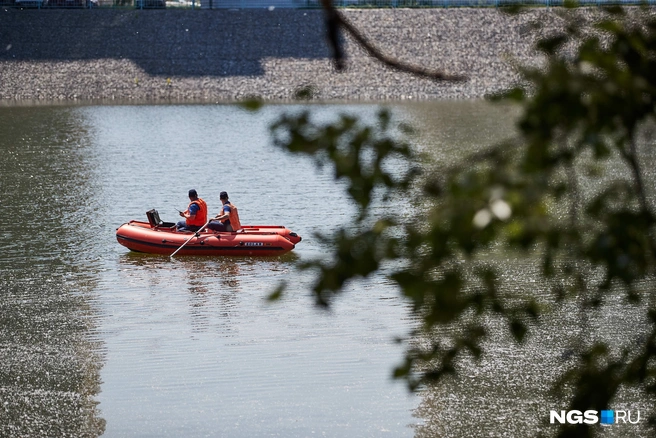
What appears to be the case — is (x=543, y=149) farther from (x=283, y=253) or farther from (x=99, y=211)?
(x=99, y=211)

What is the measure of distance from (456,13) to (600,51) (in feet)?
156

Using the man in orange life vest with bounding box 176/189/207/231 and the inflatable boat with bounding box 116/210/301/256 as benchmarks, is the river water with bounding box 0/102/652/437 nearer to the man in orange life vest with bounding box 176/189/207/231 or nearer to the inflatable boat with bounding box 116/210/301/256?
the inflatable boat with bounding box 116/210/301/256

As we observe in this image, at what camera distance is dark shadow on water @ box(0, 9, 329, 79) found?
150ft

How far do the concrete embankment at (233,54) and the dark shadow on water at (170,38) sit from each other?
5 centimetres

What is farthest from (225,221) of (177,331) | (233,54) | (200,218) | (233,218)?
(233,54)

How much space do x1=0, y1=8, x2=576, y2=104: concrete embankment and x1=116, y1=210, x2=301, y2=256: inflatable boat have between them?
2553 cm

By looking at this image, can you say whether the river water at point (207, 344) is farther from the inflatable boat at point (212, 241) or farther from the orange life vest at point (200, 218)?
the orange life vest at point (200, 218)

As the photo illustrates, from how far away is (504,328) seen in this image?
11.9m

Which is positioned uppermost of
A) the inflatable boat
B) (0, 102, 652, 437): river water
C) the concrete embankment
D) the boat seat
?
the concrete embankment

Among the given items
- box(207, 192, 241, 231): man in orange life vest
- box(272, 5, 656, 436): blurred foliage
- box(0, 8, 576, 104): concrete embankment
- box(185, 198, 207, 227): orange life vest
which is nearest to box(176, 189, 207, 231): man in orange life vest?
box(185, 198, 207, 227): orange life vest

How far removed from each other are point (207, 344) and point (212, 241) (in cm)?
523

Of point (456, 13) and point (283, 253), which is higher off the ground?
point (456, 13)

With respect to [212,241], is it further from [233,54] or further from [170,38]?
[170,38]

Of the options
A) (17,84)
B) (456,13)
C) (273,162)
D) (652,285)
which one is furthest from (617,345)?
(456,13)
